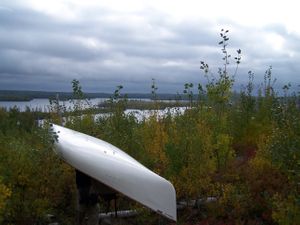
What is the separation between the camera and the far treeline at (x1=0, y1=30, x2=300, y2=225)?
730 cm

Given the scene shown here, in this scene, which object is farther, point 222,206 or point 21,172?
point 222,206

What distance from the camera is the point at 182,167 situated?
8711mm

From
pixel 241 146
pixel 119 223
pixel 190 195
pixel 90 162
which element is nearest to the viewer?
pixel 90 162

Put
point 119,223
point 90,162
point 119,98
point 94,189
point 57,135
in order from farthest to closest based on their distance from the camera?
point 119,98 → point 119,223 → point 57,135 → point 94,189 → point 90,162

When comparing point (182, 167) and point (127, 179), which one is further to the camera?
point (182, 167)

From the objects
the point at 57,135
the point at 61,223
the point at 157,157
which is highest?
the point at 57,135

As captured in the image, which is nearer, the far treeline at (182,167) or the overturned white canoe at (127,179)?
the overturned white canoe at (127,179)

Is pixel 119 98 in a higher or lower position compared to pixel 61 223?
higher

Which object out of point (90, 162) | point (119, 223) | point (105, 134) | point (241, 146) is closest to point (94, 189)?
point (90, 162)

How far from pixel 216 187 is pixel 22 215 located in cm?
319

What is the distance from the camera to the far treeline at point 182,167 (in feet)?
24.0

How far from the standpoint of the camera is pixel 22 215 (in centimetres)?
752

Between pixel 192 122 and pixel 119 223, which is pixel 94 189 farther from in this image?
pixel 192 122

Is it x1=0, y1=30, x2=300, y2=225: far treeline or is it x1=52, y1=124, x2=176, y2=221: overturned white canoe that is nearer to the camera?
x1=52, y1=124, x2=176, y2=221: overturned white canoe
